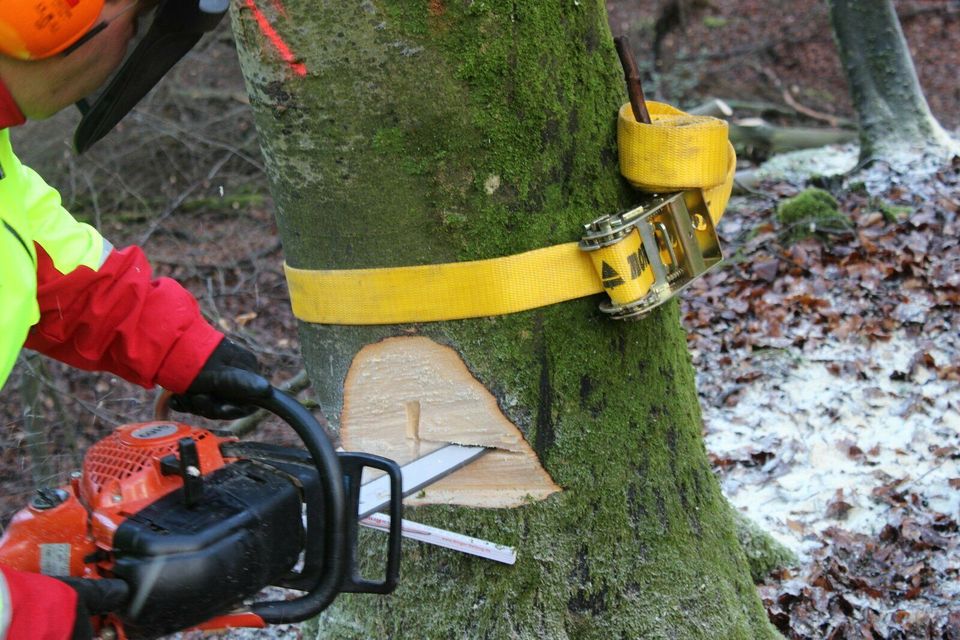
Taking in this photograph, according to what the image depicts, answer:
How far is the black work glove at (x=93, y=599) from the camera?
140cm

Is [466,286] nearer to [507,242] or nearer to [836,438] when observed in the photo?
[507,242]

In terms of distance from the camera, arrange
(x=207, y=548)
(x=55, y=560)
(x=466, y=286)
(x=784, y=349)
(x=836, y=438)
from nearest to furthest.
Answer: (x=207, y=548), (x=55, y=560), (x=466, y=286), (x=836, y=438), (x=784, y=349)

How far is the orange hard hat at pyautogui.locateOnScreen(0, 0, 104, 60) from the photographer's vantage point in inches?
55.0

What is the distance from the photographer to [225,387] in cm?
183

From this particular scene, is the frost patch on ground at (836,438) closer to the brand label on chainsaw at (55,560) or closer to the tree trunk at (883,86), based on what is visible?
the brand label on chainsaw at (55,560)

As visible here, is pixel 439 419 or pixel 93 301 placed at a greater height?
pixel 93 301

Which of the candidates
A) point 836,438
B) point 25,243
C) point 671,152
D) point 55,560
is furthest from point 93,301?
point 836,438

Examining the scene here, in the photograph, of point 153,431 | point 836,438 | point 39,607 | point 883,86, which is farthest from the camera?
point 883,86

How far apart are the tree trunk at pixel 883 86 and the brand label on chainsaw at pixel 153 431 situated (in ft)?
18.9

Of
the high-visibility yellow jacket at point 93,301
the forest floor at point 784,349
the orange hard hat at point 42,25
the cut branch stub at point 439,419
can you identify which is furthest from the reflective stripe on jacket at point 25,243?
the forest floor at point 784,349

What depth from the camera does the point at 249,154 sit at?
7.76m

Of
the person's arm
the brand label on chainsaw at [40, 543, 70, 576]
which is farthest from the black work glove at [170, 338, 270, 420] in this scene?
the brand label on chainsaw at [40, 543, 70, 576]

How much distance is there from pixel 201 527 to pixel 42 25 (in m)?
0.86

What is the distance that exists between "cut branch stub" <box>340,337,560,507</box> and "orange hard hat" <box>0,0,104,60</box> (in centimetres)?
81
